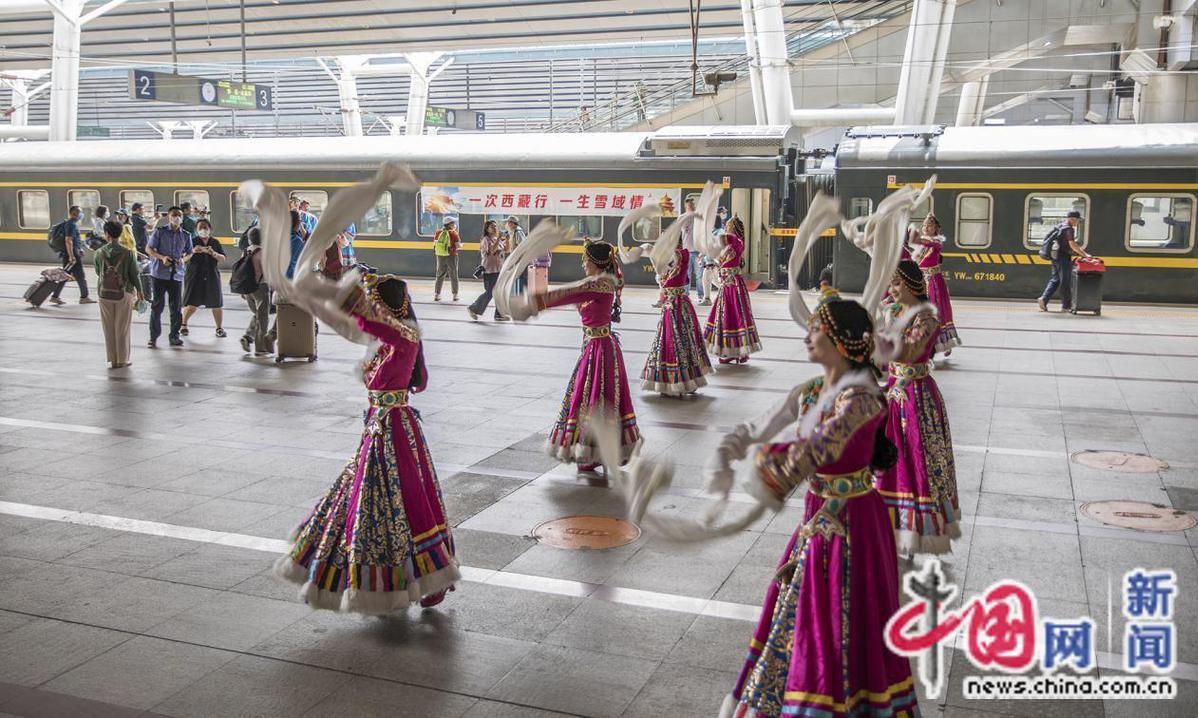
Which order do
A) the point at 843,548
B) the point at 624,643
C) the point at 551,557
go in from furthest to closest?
the point at 551,557
the point at 624,643
the point at 843,548

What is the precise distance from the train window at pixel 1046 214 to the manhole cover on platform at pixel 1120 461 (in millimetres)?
11079

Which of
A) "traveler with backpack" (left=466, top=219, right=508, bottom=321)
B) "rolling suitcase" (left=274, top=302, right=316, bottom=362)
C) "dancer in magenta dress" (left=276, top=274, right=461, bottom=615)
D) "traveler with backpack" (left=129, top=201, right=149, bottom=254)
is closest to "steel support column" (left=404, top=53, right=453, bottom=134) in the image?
"traveler with backpack" (left=129, top=201, right=149, bottom=254)

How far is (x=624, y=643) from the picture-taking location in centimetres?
526

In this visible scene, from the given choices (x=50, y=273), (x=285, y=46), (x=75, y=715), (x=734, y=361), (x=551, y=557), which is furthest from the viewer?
(x=285, y=46)

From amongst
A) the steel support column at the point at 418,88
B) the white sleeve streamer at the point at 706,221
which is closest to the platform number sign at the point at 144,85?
the steel support column at the point at 418,88

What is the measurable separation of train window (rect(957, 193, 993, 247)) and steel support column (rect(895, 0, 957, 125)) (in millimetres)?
4512

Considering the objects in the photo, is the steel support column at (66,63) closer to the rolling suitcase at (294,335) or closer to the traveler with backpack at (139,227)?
the traveler with backpack at (139,227)

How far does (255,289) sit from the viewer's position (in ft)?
45.3

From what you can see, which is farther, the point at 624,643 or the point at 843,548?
the point at 624,643

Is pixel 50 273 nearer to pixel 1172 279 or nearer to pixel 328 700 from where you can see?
pixel 328 700

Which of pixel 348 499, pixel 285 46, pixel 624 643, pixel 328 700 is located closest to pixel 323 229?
pixel 348 499

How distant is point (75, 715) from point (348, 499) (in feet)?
5.01

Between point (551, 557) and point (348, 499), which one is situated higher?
point (348, 499)

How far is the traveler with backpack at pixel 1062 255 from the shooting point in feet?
56.6
